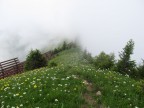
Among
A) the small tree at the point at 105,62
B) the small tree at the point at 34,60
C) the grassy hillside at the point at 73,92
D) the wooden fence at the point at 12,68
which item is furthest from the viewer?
the wooden fence at the point at 12,68

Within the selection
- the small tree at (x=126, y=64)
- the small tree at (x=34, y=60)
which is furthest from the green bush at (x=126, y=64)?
the small tree at (x=34, y=60)

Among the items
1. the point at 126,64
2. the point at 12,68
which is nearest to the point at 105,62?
the point at 126,64

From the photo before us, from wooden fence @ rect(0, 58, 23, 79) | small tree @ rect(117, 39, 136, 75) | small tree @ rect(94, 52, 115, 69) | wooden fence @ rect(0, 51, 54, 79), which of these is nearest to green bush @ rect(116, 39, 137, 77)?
small tree @ rect(117, 39, 136, 75)

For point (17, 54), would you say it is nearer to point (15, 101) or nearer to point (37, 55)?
point (37, 55)

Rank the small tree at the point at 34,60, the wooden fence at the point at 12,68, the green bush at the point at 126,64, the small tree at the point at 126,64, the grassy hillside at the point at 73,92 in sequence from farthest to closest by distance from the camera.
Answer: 1. the wooden fence at the point at 12,68
2. the small tree at the point at 34,60
3. the small tree at the point at 126,64
4. the green bush at the point at 126,64
5. the grassy hillside at the point at 73,92

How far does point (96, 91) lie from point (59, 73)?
12.6 feet

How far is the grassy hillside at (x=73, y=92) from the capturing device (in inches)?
583

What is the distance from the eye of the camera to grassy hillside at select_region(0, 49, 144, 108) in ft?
48.6

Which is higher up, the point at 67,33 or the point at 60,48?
the point at 67,33

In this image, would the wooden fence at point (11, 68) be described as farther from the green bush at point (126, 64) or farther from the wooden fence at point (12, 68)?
the green bush at point (126, 64)

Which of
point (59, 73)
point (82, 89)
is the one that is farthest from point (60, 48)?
point (82, 89)

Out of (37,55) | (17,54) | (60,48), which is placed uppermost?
(17,54)

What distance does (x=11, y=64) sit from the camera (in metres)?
43.8

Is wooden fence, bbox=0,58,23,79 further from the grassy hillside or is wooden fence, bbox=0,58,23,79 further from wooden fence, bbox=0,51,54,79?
the grassy hillside
